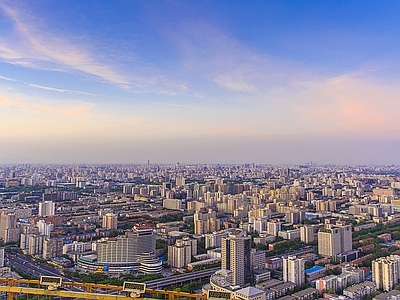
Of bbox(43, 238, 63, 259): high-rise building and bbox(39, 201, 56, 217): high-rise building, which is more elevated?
bbox(39, 201, 56, 217): high-rise building

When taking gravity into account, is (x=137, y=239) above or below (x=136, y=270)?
above

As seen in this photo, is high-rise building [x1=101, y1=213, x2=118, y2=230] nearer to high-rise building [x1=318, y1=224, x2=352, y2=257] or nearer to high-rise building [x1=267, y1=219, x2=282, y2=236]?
high-rise building [x1=267, y1=219, x2=282, y2=236]

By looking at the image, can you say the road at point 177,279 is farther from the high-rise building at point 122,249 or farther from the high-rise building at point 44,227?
the high-rise building at point 44,227

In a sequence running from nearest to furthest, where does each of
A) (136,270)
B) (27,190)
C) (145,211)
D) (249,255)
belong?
(249,255), (136,270), (145,211), (27,190)

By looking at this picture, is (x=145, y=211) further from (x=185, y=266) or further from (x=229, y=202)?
(x=185, y=266)

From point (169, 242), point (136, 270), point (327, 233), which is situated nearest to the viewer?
point (136, 270)

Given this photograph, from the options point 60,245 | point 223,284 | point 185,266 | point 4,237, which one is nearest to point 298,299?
point 223,284

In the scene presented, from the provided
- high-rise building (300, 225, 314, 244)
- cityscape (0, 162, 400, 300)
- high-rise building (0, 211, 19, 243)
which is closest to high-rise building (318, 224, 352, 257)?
cityscape (0, 162, 400, 300)
